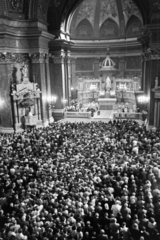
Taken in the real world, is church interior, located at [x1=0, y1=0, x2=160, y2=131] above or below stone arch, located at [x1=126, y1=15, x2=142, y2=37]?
below

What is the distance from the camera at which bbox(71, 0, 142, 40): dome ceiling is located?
1377 inches

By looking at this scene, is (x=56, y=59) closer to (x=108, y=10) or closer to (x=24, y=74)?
(x=24, y=74)

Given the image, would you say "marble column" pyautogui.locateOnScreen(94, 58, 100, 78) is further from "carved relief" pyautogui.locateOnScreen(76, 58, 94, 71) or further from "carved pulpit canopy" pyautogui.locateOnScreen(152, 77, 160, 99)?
"carved pulpit canopy" pyautogui.locateOnScreen(152, 77, 160, 99)

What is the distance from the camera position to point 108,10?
36.1 m

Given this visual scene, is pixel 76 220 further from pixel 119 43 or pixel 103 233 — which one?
pixel 119 43

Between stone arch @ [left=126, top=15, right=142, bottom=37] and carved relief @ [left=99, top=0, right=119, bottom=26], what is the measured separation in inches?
81.6

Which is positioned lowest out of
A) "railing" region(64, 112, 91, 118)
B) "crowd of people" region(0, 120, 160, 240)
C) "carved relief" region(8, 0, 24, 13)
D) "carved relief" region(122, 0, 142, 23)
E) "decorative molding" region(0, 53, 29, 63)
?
"crowd of people" region(0, 120, 160, 240)

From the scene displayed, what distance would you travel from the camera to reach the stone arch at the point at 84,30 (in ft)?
123

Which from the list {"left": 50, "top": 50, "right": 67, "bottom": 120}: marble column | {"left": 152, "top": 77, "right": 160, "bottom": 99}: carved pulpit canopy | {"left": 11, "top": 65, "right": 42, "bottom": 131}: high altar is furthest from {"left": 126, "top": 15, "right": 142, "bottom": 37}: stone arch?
{"left": 11, "top": 65, "right": 42, "bottom": 131}: high altar

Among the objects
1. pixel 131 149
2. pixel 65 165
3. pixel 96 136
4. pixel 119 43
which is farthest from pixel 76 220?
pixel 119 43

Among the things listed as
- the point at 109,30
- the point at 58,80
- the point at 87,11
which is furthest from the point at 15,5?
the point at 109,30

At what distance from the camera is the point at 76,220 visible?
332 inches

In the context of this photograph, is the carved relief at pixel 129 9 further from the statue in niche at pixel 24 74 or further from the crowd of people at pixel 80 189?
the crowd of people at pixel 80 189

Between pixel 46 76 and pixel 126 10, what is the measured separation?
1878 cm
